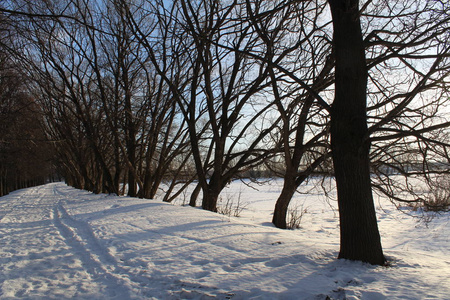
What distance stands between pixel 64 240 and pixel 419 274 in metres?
5.94

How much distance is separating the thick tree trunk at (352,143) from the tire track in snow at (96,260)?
2.99 m

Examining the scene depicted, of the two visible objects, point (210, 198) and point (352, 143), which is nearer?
point (352, 143)

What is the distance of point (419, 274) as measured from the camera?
351 centimetres

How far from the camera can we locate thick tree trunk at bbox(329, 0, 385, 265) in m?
3.91

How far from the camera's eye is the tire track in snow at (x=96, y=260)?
3.29 meters

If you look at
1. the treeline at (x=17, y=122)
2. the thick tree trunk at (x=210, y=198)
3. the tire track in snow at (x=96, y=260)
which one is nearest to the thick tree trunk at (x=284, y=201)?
the thick tree trunk at (x=210, y=198)

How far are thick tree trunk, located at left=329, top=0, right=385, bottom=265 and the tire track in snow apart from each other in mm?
2989

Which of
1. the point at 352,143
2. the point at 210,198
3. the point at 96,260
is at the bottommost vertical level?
the point at 96,260

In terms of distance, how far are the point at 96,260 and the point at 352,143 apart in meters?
4.13

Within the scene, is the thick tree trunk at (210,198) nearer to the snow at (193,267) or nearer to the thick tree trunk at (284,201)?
the thick tree trunk at (284,201)

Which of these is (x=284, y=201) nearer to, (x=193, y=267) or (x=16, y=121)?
(x=193, y=267)

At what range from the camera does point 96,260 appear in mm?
4242

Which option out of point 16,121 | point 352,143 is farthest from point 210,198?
point 16,121

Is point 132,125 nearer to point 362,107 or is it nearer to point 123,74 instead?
point 123,74
